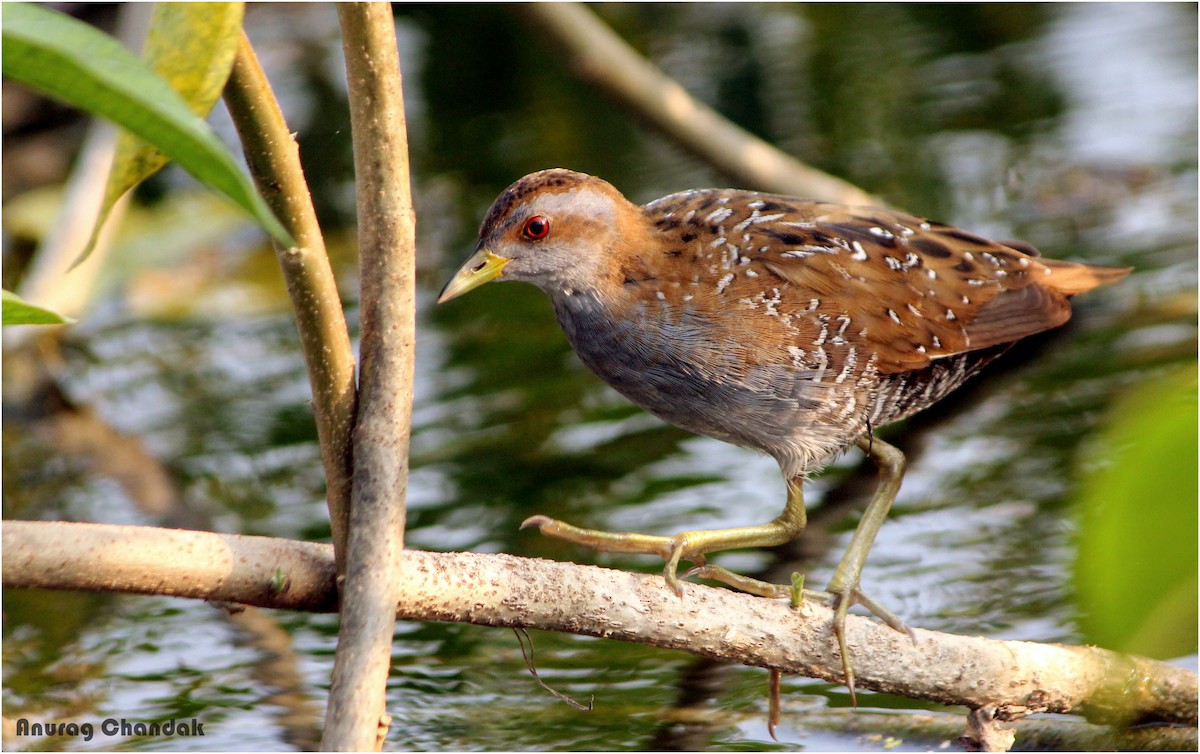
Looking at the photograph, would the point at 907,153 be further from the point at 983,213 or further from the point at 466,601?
the point at 466,601

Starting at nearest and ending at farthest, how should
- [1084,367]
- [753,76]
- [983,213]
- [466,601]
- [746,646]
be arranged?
[466,601], [746,646], [1084,367], [983,213], [753,76]

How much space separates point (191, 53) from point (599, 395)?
3.27 m

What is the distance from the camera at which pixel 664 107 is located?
14.9ft

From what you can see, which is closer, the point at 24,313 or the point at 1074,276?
the point at 24,313

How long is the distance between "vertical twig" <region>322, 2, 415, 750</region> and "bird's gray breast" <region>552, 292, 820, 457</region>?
713 millimetres

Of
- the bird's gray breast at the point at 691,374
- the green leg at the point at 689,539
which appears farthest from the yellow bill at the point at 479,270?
the green leg at the point at 689,539

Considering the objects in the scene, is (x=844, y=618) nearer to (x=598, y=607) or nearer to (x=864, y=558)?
(x=864, y=558)

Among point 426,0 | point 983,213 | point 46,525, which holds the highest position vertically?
point 426,0

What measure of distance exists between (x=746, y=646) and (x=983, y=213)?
10.8 feet

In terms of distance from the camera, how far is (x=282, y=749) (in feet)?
8.07

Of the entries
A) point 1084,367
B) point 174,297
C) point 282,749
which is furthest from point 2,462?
point 1084,367

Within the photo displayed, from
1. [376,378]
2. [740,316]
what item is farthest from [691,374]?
[376,378]

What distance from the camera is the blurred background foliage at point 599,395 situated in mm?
2582

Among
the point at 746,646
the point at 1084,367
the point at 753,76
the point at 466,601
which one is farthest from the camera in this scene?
the point at 753,76
